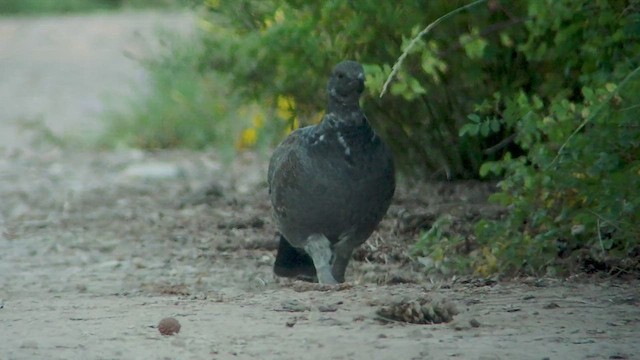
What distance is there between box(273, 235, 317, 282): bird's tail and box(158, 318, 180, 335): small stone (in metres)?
1.67

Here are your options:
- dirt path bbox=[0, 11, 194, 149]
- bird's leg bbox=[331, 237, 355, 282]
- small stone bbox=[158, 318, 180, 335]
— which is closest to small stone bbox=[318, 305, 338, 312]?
small stone bbox=[158, 318, 180, 335]

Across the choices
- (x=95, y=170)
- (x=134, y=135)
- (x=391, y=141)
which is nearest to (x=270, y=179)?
(x=391, y=141)

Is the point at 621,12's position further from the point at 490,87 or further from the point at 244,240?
the point at 244,240

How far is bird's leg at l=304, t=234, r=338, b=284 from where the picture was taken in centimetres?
623

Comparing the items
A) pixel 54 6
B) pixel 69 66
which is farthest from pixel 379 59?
pixel 54 6

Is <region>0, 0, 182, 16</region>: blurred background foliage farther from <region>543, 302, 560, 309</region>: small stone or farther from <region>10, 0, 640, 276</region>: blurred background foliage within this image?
<region>543, 302, 560, 309</region>: small stone

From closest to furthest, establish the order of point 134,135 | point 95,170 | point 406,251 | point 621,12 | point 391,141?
point 621,12 < point 406,251 < point 391,141 < point 95,170 < point 134,135

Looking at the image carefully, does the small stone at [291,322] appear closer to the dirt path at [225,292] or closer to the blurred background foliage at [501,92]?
the dirt path at [225,292]

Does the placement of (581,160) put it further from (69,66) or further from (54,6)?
(54,6)

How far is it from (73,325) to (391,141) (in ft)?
12.1

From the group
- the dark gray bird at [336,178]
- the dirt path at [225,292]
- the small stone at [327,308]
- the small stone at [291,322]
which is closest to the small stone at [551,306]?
the dirt path at [225,292]

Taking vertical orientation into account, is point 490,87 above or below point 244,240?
above

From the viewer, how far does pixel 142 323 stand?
5.16 meters

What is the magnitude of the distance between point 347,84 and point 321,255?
30.1 inches
